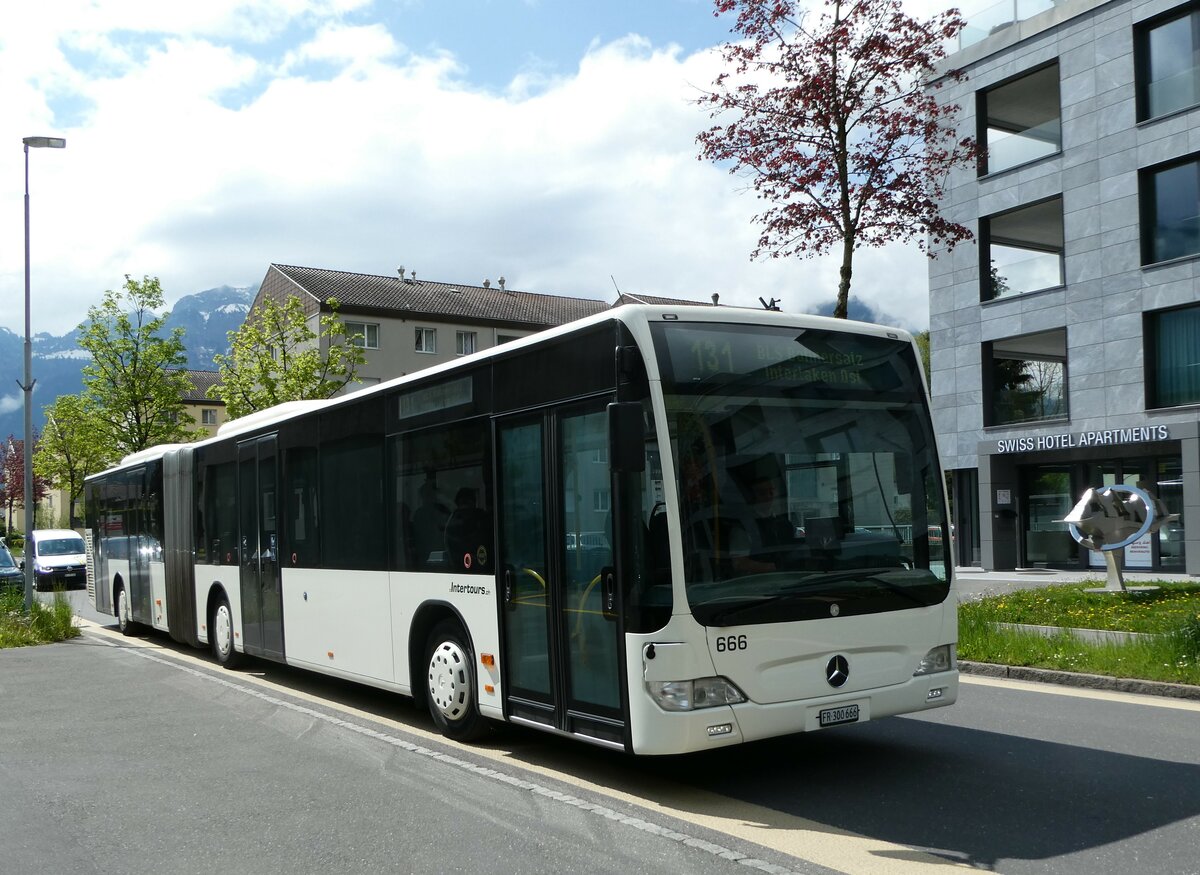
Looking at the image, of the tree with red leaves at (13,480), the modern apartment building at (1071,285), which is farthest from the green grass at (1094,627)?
the tree with red leaves at (13,480)

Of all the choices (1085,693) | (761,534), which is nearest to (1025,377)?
(1085,693)

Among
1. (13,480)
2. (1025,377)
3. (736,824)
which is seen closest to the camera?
(736,824)

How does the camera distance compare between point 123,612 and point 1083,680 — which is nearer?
point 1083,680

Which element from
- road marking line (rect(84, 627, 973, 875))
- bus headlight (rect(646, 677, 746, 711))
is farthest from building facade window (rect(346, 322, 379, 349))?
bus headlight (rect(646, 677, 746, 711))

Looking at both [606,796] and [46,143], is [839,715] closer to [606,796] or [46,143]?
[606,796]

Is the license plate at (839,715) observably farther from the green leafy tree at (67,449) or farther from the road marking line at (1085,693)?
the green leafy tree at (67,449)

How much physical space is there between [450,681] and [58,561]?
103 ft

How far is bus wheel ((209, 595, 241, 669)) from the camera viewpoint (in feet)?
47.1

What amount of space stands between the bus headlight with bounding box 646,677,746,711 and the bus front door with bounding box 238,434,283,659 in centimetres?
692

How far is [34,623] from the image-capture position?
18516 millimetres

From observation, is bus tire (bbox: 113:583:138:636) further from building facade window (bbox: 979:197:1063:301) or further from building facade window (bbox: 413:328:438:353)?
building facade window (bbox: 413:328:438:353)

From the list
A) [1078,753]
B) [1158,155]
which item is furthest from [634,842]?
[1158,155]

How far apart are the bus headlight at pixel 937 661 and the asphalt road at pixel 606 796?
60 centimetres

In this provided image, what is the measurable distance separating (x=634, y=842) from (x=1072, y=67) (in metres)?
28.1
